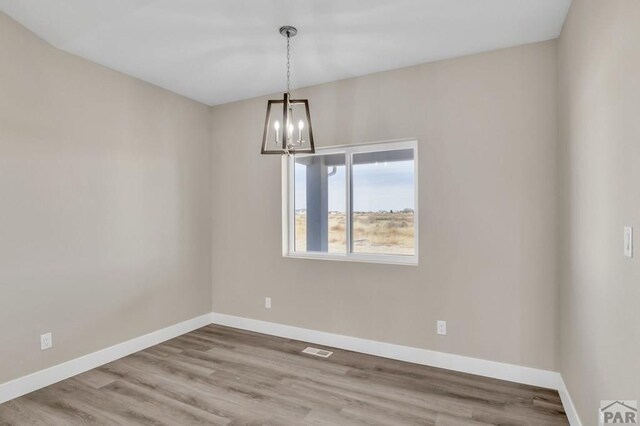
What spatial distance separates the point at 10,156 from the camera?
2.59 m

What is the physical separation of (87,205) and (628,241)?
12.3 ft

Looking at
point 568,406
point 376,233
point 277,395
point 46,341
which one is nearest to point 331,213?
point 376,233

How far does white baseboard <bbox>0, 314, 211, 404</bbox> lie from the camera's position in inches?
102

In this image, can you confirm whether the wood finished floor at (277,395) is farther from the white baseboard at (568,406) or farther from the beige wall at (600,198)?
the beige wall at (600,198)

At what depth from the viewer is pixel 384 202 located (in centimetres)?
346

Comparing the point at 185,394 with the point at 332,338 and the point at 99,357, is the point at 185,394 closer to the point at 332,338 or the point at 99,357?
the point at 99,357

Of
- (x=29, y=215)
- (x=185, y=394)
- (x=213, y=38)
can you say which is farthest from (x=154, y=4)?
(x=185, y=394)

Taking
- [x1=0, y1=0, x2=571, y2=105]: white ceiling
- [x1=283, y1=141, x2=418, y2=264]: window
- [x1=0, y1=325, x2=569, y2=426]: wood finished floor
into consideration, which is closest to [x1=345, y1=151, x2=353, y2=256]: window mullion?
[x1=283, y1=141, x2=418, y2=264]: window

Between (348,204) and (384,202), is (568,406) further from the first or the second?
(348,204)

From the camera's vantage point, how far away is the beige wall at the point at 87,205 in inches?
103

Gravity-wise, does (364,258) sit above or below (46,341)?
above

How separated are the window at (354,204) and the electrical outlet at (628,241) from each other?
1.84m

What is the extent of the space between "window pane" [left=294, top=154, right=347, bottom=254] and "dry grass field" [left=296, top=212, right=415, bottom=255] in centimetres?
1

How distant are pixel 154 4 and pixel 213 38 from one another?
51 cm
